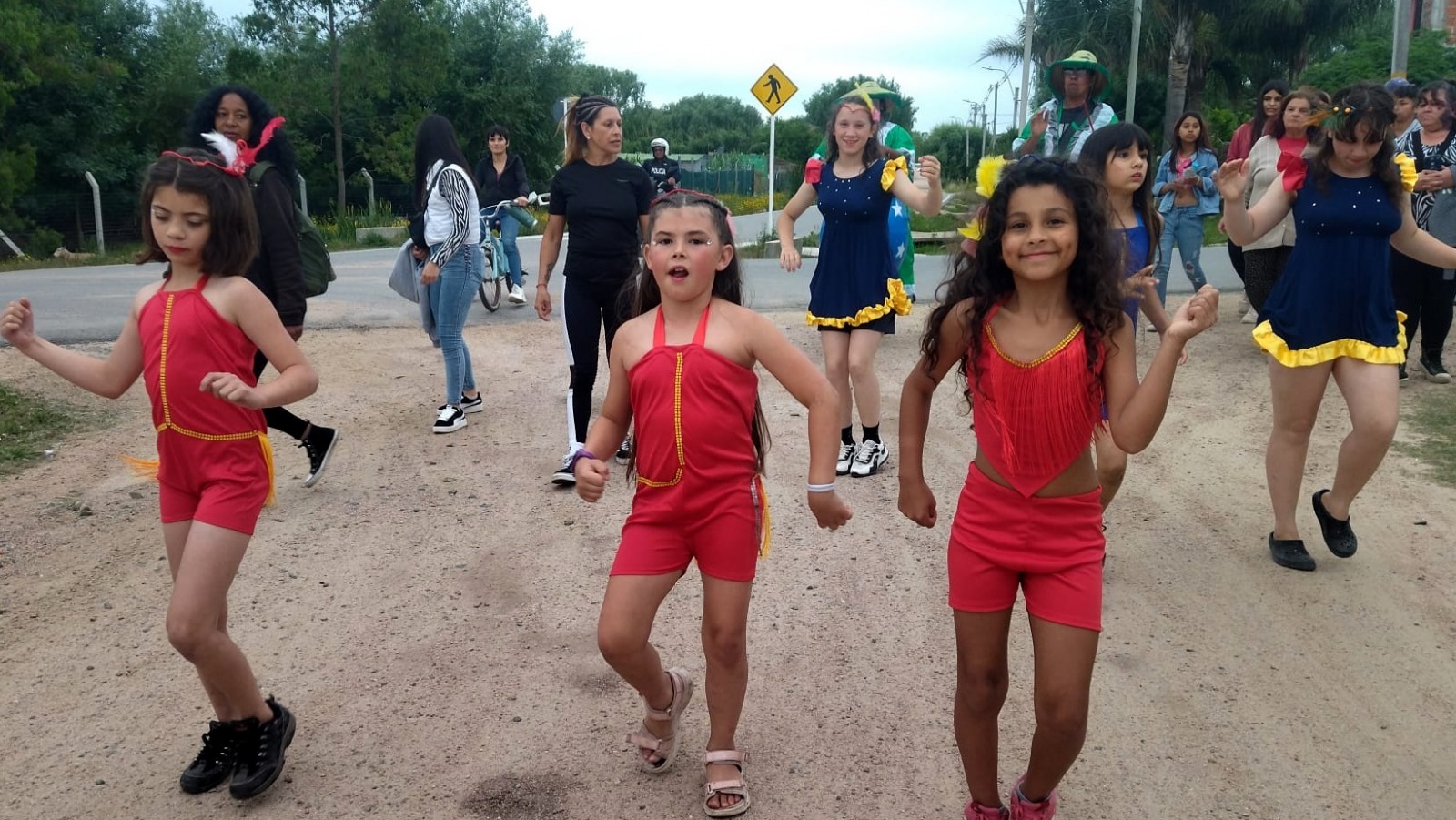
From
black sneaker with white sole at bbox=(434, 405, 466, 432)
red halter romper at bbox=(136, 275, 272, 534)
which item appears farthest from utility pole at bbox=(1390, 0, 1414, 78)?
red halter romper at bbox=(136, 275, 272, 534)

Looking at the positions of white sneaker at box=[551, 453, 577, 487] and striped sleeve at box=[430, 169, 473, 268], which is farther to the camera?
striped sleeve at box=[430, 169, 473, 268]

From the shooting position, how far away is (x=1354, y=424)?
491 centimetres

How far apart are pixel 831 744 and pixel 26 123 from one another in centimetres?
3515

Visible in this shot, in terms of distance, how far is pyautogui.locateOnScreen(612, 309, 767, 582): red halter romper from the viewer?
10.4 feet

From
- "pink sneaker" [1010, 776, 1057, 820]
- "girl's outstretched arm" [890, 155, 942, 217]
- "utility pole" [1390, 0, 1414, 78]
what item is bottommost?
"pink sneaker" [1010, 776, 1057, 820]

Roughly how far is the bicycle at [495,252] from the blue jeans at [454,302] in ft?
14.3

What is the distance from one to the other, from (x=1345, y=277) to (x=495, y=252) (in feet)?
29.7

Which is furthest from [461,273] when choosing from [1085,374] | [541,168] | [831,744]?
[541,168]

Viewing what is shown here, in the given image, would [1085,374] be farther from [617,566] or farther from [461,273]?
[461,273]

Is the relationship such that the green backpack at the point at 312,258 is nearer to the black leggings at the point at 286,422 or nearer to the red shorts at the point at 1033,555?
the black leggings at the point at 286,422

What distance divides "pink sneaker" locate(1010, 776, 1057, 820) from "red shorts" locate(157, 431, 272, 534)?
2.24m

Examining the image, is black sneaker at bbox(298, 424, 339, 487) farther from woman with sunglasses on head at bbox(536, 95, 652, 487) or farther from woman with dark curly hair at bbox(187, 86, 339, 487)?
woman with sunglasses on head at bbox(536, 95, 652, 487)

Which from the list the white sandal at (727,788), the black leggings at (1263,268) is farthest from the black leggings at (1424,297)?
the white sandal at (727,788)

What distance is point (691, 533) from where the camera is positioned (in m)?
3.22
